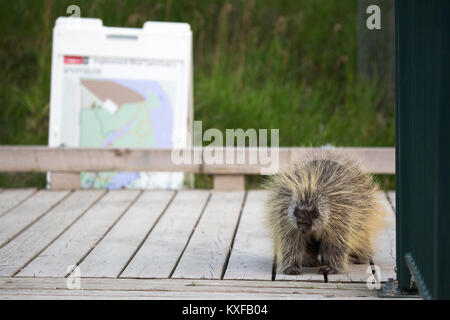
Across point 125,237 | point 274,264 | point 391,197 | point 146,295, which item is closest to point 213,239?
point 125,237

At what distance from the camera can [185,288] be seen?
12.1 feet

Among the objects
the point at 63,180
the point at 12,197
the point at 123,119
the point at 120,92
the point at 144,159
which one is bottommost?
the point at 12,197

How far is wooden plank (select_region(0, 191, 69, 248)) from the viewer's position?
16.1 feet

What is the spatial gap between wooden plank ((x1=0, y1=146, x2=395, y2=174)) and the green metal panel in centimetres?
249

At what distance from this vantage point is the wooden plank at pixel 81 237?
4.07m

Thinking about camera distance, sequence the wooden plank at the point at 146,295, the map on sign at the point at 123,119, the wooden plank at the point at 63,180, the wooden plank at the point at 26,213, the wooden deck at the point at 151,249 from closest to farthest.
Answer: the wooden plank at the point at 146,295 → the wooden deck at the point at 151,249 → the wooden plank at the point at 26,213 → the wooden plank at the point at 63,180 → the map on sign at the point at 123,119

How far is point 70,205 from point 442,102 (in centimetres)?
365

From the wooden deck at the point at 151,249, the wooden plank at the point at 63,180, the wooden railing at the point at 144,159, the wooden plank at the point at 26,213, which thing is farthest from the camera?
the wooden plank at the point at 63,180

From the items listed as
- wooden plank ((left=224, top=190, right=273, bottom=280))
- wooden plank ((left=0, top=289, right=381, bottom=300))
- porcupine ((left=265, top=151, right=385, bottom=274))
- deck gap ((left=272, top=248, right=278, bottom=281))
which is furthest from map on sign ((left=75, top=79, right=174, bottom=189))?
wooden plank ((left=0, top=289, right=381, bottom=300))

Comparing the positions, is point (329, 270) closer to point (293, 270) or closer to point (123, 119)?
point (293, 270)

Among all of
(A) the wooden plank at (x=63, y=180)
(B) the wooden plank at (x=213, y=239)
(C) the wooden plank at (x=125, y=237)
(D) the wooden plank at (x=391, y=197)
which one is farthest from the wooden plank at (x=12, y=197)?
(D) the wooden plank at (x=391, y=197)

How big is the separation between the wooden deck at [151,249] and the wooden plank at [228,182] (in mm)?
90

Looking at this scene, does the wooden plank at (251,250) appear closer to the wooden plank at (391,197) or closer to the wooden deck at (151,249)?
the wooden deck at (151,249)

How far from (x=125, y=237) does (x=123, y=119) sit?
1.84 metres
